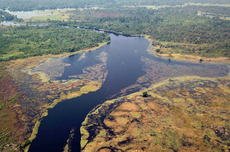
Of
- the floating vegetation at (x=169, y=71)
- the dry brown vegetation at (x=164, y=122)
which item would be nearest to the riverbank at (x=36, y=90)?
the dry brown vegetation at (x=164, y=122)

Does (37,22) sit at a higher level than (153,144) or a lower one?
higher

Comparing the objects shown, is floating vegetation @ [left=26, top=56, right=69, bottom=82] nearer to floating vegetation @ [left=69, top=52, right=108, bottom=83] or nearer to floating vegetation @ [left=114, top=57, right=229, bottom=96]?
floating vegetation @ [left=69, top=52, right=108, bottom=83]

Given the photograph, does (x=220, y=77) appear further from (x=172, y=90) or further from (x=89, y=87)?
(x=89, y=87)

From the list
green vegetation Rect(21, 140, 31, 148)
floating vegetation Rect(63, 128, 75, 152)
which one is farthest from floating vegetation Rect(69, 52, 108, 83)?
green vegetation Rect(21, 140, 31, 148)

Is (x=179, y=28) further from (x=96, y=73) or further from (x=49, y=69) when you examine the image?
(x=49, y=69)

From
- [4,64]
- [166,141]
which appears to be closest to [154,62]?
[166,141]
